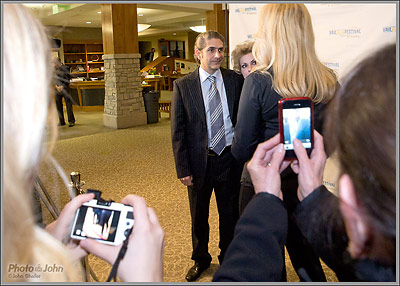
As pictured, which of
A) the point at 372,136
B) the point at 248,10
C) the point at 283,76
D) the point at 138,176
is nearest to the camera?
the point at 372,136

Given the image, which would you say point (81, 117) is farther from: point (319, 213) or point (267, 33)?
point (319, 213)

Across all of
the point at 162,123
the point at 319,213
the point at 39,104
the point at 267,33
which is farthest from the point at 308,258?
the point at 162,123

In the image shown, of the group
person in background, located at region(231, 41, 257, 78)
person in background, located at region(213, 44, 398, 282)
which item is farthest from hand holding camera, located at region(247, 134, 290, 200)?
person in background, located at region(231, 41, 257, 78)

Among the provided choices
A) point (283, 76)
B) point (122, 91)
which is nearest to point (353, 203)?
point (283, 76)

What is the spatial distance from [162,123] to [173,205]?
517 centimetres

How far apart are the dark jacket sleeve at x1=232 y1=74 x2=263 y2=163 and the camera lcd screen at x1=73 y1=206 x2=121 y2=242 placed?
1.03 meters

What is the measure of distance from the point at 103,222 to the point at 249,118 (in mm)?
1056

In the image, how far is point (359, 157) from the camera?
55 centimetres

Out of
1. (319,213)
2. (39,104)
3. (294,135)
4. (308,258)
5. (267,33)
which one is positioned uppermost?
(267,33)

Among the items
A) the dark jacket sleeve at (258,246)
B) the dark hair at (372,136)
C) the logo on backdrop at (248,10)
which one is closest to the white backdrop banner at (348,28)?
the logo on backdrop at (248,10)

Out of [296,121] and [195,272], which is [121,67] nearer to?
[195,272]

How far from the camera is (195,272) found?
2430 mm

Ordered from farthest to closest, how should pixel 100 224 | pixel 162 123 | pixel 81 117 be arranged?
pixel 81 117 < pixel 162 123 < pixel 100 224

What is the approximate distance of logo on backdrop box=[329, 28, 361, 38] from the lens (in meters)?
2.75
